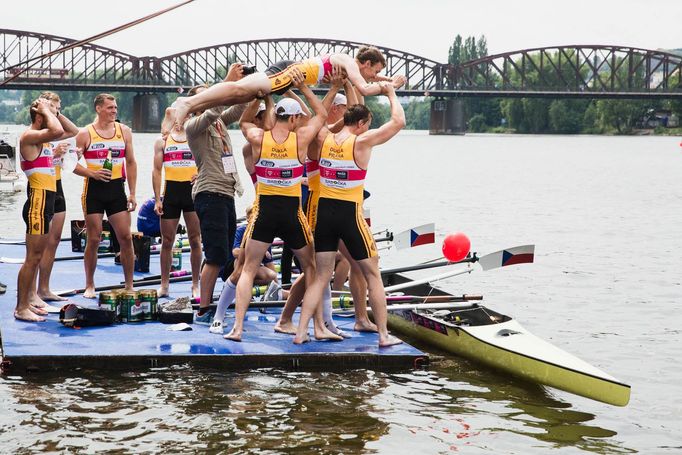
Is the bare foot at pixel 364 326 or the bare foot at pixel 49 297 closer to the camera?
the bare foot at pixel 364 326

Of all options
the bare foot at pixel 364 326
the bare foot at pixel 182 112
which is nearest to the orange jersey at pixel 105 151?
the bare foot at pixel 182 112

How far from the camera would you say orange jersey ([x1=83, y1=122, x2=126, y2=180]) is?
10.9 m

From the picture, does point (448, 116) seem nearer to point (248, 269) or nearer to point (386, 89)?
point (386, 89)

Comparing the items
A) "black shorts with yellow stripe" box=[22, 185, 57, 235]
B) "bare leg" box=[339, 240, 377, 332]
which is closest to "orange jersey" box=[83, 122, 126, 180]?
"black shorts with yellow stripe" box=[22, 185, 57, 235]

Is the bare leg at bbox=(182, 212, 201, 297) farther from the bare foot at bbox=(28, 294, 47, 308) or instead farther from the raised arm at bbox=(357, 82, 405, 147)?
the raised arm at bbox=(357, 82, 405, 147)

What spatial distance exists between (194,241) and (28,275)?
1.78 meters

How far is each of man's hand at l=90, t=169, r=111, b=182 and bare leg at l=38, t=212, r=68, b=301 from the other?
1.60 ft

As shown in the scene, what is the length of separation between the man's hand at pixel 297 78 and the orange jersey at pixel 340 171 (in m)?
0.51

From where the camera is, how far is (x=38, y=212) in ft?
33.0

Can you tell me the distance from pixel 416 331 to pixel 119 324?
120 inches

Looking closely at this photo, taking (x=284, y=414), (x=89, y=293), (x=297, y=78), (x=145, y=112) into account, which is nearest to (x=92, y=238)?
(x=89, y=293)

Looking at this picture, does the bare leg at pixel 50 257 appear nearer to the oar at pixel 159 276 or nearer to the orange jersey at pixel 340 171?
the oar at pixel 159 276

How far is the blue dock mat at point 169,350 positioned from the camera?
8992 mm

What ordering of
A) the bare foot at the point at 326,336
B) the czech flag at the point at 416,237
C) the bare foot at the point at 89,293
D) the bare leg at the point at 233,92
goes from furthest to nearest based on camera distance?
the czech flag at the point at 416,237 < the bare foot at the point at 89,293 < the bare foot at the point at 326,336 < the bare leg at the point at 233,92
